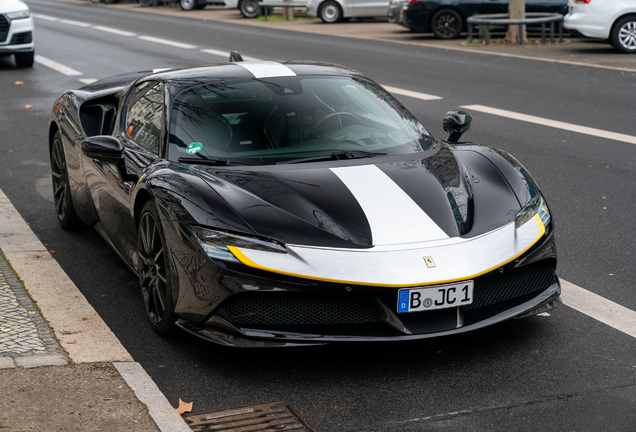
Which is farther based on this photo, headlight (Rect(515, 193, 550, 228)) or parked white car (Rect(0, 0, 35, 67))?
parked white car (Rect(0, 0, 35, 67))

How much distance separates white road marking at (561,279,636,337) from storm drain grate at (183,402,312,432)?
5.83 ft

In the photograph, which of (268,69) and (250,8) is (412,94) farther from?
(250,8)

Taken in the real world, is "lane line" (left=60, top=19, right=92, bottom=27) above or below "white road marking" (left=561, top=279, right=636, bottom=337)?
above

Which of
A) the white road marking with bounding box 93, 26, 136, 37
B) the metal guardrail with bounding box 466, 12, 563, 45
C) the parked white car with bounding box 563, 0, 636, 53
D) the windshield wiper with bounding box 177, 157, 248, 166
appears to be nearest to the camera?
the windshield wiper with bounding box 177, 157, 248, 166

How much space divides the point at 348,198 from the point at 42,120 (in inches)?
312

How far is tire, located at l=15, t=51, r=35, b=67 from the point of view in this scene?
16219 millimetres

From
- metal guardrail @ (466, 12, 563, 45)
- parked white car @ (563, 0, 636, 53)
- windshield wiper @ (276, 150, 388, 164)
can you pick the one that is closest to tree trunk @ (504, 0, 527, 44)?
metal guardrail @ (466, 12, 563, 45)

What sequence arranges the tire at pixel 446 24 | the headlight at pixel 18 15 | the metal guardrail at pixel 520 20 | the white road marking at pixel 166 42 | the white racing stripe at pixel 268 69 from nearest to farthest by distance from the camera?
the white racing stripe at pixel 268 69 → the headlight at pixel 18 15 → the metal guardrail at pixel 520 20 → the white road marking at pixel 166 42 → the tire at pixel 446 24

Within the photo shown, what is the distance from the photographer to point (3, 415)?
3260 millimetres

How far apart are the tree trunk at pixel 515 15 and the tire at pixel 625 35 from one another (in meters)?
2.62

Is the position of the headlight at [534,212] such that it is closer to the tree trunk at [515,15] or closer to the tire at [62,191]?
the tire at [62,191]

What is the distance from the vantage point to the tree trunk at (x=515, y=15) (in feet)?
59.8

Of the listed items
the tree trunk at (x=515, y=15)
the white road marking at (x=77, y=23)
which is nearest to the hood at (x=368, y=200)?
the tree trunk at (x=515, y=15)

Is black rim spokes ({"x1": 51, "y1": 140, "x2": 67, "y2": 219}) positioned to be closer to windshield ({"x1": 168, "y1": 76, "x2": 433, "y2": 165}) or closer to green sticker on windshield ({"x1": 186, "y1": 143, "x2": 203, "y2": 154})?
windshield ({"x1": 168, "y1": 76, "x2": 433, "y2": 165})
